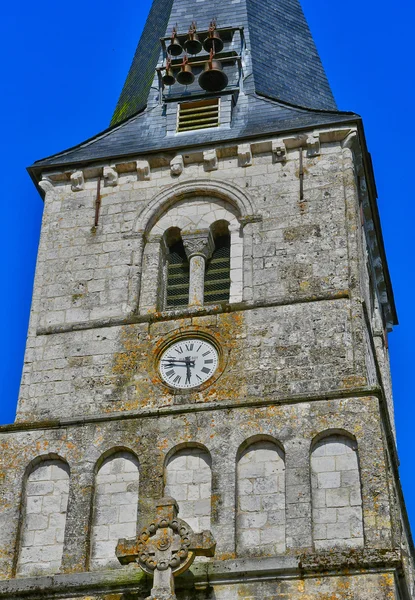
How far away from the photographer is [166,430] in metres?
18.3

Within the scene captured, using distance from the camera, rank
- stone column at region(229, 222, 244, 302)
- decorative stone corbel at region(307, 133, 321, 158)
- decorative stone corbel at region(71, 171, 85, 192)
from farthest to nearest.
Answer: decorative stone corbel at region(71, 171, 85, 192)
decorative stone corbel at region(307, 133, 321, 158)
stone column at region(229, 222, 244, 302)

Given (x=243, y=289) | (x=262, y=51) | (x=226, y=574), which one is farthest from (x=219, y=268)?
(x=226, y=574)

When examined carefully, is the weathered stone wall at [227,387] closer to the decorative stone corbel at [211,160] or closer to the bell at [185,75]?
the decorative stone corbel at [211,160]

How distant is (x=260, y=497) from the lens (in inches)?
688

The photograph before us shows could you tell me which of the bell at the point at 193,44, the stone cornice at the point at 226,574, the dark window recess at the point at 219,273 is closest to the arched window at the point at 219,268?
the dark window recess at the point at 219,273

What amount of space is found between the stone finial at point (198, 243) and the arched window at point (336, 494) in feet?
13.9

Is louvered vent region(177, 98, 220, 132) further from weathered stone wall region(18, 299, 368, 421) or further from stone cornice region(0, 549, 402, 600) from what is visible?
stone cornice region(0, 549, 402, 600)

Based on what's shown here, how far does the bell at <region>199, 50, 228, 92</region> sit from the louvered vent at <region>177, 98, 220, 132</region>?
0.68 ft

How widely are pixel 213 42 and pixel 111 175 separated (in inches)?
129

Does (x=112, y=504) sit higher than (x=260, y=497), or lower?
higher

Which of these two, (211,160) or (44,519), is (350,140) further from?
(44,519)

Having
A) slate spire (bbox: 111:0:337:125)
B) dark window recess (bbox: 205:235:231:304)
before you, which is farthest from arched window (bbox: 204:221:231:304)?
slate spire (bbox: 111:0:337:125)

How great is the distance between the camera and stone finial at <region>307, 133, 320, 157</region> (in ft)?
69.7

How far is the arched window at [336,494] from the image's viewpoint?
1688cm
